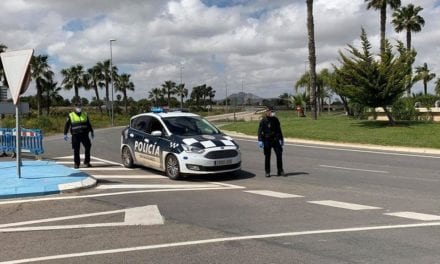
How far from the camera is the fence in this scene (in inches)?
714

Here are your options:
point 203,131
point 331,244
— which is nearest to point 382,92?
point 203,131

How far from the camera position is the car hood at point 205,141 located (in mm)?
12789

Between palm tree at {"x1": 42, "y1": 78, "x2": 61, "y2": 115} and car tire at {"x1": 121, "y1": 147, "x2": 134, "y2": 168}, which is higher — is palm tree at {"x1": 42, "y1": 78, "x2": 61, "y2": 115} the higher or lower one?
the higher one

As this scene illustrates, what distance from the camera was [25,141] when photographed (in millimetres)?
18844

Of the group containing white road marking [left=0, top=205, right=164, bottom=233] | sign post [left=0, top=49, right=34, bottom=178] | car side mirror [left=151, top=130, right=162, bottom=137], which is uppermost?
sign post [left=0, top=49, right=34, bottom=178]

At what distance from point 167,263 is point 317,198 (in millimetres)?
4920

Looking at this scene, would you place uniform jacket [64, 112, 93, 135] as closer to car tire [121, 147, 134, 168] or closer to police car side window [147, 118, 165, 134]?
car tire [121, 147, 134, 168]

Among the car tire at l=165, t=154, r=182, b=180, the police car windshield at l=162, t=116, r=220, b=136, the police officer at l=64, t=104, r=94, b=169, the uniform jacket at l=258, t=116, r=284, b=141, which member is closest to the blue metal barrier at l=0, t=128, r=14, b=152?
the police officer at l=64, t=104, r=94, b=169

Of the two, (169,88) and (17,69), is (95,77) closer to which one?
(169,88)

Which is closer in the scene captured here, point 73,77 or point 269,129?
point 269,129

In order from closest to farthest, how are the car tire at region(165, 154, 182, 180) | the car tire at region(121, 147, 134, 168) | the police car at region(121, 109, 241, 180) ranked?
the police car at region(121, 109, 241, 180), the car tire at region(165, 154, 182, 180), the car tire at region(121, 147, 134, 168)

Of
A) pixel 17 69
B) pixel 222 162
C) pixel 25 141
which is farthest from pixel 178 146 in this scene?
pixel 25 141

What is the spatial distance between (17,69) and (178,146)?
13.0 ft

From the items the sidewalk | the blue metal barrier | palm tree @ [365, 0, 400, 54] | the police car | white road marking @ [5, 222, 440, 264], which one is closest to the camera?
white road marking @ [5, 222, 440, 264]
